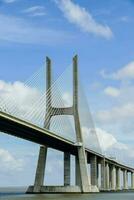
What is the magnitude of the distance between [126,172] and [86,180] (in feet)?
209

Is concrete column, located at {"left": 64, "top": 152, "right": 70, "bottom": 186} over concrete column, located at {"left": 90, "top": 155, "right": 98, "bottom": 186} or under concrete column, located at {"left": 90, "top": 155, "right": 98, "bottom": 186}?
under

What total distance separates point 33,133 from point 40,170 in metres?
16.5

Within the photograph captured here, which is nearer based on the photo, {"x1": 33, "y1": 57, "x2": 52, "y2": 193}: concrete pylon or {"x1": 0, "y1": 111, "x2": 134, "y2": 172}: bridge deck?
{"x1": 0, "y1": 111, "x2": 134, "y2": 172}: bridge deck

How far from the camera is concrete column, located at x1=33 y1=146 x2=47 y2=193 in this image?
76.6m

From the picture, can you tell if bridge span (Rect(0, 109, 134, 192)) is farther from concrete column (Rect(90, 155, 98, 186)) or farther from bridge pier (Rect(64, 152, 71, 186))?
bridge pier (Rect(64, 152, 71, 186))

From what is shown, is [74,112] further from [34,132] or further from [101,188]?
[101,188]

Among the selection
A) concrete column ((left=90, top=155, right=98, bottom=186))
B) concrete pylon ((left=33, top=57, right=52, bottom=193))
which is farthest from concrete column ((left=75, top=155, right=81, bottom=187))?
concrete column ((left=90, top=155, right=98, bottom=186))

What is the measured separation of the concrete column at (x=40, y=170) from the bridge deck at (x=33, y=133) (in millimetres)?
2060

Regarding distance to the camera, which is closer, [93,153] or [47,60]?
[47,60]

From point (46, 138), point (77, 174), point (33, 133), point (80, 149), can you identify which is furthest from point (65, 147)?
point (33, 133)

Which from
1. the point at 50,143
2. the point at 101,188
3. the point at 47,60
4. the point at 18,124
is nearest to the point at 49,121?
the point at 50,143

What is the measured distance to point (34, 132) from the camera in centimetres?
6081

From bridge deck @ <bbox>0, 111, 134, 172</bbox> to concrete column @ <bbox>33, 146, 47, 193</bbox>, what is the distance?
6.76 feet

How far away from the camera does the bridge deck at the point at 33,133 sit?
52719 millimetres
